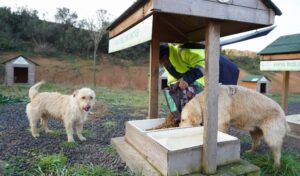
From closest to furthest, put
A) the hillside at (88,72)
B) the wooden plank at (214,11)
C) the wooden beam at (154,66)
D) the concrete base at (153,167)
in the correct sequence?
the wooden plank at (214,11)
the concrete base at (153,167)
the wooden beam at (154,66)
the hillside at (88,72)

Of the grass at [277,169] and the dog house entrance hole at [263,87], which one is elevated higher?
the dog house entrance hole at [263,87]

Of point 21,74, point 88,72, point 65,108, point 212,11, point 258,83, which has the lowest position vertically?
point 65,108

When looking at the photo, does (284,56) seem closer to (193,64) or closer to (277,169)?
(193,64)

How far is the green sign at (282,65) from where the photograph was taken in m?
6.69

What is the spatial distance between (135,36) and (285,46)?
6.31 m

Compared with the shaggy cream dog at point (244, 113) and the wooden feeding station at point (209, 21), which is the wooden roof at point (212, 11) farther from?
the shaggy cream dog at point (244, 113)

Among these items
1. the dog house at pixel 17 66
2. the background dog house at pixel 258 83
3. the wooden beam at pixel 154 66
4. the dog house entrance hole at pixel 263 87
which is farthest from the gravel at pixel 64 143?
the dog house entrance hole at pixel 263 87

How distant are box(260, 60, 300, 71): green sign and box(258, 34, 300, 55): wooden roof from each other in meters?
0.31

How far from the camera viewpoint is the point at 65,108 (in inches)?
209

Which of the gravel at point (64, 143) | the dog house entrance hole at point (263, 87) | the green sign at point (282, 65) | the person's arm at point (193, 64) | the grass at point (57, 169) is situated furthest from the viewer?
the dog house entrance hole at point (263, 87)

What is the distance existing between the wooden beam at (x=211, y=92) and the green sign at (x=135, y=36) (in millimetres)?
816

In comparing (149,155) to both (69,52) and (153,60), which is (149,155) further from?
(69,52)

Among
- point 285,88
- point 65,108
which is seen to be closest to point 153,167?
point 65,108

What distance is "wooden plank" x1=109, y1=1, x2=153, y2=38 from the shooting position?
102 inches
